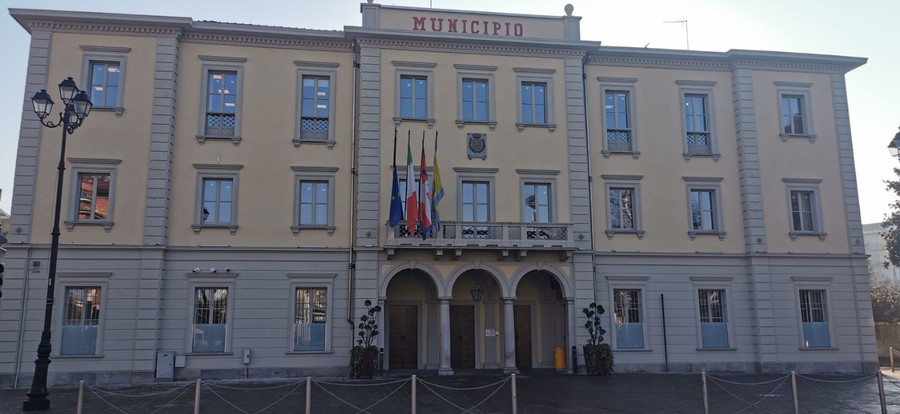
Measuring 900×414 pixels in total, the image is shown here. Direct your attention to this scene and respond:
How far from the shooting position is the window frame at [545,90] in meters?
25.4

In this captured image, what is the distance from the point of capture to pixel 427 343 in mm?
25297

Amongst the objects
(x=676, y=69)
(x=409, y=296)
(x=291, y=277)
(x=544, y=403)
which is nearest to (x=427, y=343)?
(x=409, y=296)

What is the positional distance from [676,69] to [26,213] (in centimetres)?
2398

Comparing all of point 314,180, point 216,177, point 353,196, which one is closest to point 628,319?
point 353,196

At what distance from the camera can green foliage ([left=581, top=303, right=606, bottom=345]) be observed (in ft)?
78.7

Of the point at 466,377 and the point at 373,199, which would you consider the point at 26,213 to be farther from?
the point at 466,377

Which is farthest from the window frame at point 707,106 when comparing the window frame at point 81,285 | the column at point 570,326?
the window frame at point 81,285

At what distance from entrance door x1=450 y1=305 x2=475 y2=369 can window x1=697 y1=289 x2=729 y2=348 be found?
8564 mm

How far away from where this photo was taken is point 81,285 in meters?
22.1

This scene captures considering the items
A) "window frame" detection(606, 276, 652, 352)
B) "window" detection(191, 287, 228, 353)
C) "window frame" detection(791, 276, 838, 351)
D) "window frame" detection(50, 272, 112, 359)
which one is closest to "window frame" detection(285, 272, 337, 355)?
"window" detection(191, 287, 228, 353)

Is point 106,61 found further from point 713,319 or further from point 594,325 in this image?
point 713,319

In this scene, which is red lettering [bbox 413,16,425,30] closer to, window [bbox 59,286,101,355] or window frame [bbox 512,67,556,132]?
window frame [bbox 512,67,556,132]

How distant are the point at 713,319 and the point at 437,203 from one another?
1153 cm

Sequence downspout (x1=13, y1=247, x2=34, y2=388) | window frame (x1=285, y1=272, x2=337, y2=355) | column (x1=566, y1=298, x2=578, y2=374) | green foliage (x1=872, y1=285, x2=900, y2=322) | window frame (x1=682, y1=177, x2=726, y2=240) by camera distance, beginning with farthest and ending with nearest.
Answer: green foliage (x1=872, y1=285, x2=900, y2=322) < window frame (x1=682, y1=177, x2=726, y2=240) < column (x1=566, y1=298, x2=578, y2=374) < window frame (x1=285, y1=272, x2=337, y2=355) < downspout (x1=13, y1=247, x2=34, y2=388)
